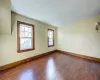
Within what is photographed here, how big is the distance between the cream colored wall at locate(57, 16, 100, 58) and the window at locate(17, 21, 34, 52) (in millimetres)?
2696

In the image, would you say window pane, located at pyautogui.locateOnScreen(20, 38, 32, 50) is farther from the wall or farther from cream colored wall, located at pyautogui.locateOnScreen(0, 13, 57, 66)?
the wall

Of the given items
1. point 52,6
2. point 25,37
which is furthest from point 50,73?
point 52,6

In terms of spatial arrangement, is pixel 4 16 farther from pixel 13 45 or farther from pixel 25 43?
pixel 25 43

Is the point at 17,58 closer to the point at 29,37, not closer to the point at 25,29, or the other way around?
the point at 29,37

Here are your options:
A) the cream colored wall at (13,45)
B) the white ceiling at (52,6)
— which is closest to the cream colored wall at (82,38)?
the white ceiling at (52,6)

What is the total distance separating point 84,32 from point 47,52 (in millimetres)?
2782

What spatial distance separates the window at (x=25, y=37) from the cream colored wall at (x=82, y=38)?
2.70m

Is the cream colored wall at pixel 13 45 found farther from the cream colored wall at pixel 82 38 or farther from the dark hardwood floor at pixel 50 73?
the cream colored wall at pixel 82 38

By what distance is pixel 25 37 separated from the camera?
3303 millimetres

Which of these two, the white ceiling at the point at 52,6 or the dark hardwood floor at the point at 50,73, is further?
the white ceiling at the point at 52,6

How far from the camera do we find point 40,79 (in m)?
1.93

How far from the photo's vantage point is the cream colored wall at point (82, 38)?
367 centimetres

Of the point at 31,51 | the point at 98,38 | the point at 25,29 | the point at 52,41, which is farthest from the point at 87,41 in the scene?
the point at 25,29

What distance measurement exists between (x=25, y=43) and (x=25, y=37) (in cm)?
32
